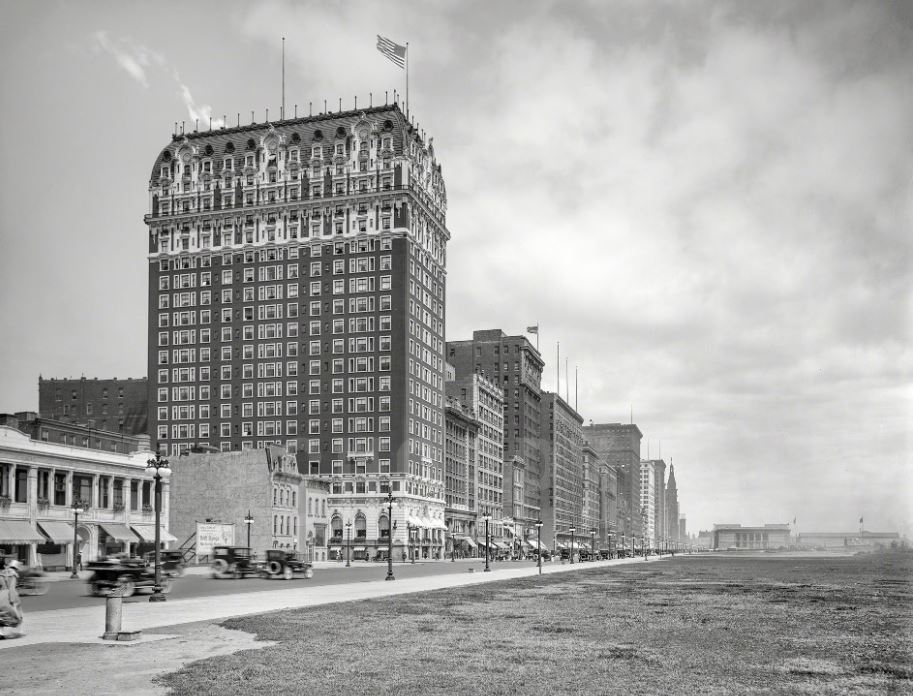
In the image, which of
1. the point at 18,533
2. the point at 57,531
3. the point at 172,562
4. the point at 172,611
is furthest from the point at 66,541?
the point at 172,611

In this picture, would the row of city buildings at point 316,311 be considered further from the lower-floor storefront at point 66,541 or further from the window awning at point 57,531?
the window awning at point 57,531

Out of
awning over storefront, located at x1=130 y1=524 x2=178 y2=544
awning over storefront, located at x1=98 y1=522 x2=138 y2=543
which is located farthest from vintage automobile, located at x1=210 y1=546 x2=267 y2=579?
awning over storefront, located at x1=130 y1=524 x2=178 y2=544

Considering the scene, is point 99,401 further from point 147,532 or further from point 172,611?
point 172,611

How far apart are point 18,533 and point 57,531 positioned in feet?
16.7

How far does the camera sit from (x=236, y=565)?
67688 mm

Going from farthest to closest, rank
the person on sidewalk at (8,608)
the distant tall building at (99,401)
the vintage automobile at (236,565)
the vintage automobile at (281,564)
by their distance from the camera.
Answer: the distant tall building at (99,401) < the vintage automobile at (236,565) < the vintage automobile at (281,564) < the person on sidewalk at (8,608)

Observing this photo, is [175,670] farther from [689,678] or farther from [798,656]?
[798,656]

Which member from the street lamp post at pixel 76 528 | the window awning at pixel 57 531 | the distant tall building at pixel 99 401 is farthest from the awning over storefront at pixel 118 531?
the distant tall building at pixel 99 401

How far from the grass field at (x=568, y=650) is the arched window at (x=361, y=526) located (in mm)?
101098

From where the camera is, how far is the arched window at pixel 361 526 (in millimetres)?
140625

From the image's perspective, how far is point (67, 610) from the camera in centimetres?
3609

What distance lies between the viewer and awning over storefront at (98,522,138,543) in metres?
86.1

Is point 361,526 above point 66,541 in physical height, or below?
below

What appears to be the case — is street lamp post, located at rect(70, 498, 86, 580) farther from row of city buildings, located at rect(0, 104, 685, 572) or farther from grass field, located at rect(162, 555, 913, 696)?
row of city buildings, located at rect(0, 104, 685, 572)
